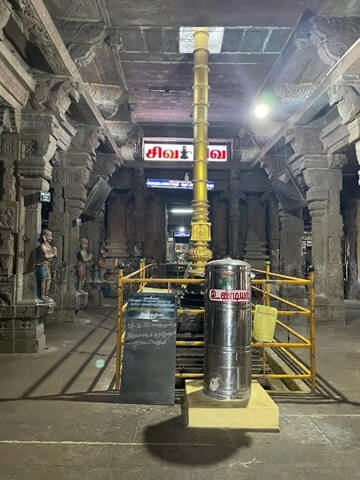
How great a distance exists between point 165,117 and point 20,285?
27.1 ft

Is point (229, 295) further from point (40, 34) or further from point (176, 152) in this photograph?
point (176, 152)

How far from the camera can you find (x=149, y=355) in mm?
4066

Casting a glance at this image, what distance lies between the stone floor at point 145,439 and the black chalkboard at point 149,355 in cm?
17

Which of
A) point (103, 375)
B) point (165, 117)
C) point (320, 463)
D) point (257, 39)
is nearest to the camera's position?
point (320, 463)

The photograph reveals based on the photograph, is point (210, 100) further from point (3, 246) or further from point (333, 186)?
point (3, 246)

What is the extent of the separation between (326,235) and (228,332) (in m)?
6.27

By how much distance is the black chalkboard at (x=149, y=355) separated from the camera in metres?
3.99

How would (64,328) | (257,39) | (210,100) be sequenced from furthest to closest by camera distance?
(210,100)
(64,328)
(257,39)

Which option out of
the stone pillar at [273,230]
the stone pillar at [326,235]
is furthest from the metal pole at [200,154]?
the stone pillar at [273,230]

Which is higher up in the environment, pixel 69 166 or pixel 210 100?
pixel 210 100

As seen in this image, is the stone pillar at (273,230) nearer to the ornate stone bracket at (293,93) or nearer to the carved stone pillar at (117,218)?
the ornate stone bracket at (293,93)

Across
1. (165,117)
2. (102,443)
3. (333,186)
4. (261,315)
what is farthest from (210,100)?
(102,443)

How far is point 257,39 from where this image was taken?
739cm

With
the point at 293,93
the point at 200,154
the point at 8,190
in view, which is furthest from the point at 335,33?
the point at 8,190
